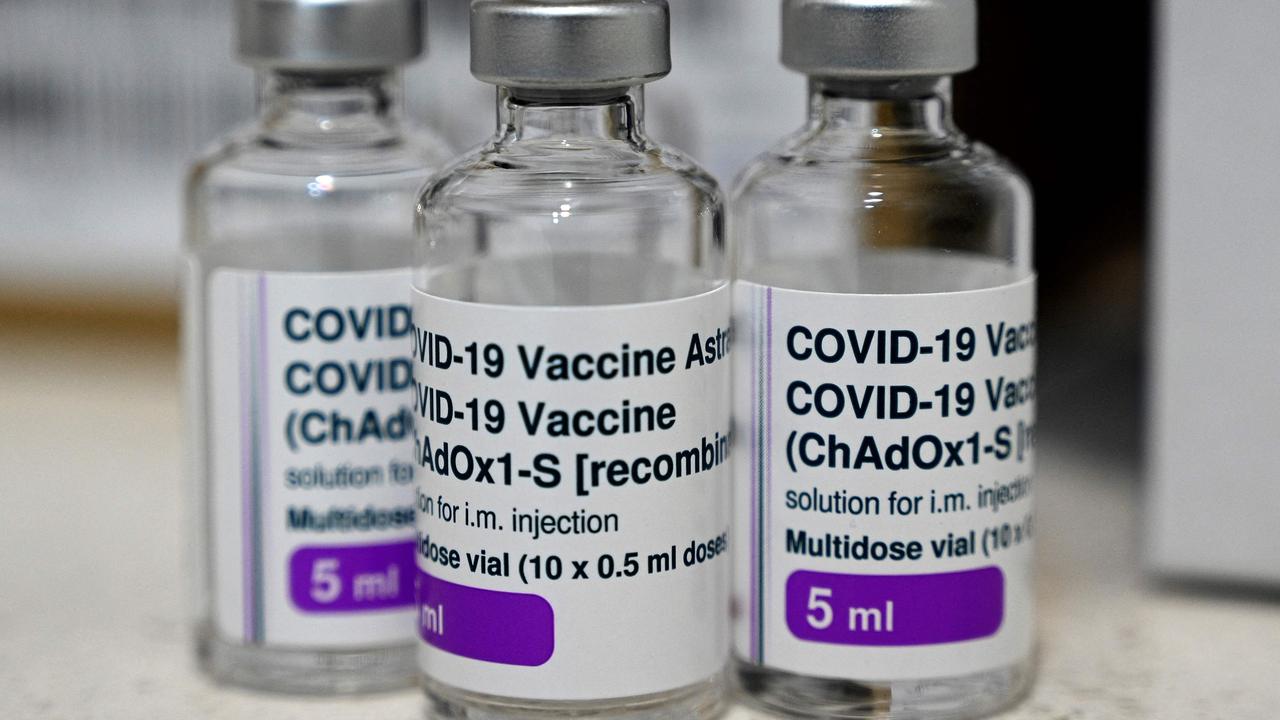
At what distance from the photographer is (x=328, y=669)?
58 centimetres

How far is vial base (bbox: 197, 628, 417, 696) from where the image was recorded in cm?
58

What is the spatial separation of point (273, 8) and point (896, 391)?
24cm

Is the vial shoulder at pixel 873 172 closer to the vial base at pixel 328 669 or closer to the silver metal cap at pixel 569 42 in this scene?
the silver metal cap at pixel 569 42

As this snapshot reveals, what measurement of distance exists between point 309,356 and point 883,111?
20 cm

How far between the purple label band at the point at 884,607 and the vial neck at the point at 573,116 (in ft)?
0.49

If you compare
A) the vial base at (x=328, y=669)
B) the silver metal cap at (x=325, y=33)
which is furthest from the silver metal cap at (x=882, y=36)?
the vial base at (x=328, y=669)

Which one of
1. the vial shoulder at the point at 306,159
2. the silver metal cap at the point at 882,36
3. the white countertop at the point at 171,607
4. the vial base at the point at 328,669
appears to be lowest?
the white countertop at the point at 171,607

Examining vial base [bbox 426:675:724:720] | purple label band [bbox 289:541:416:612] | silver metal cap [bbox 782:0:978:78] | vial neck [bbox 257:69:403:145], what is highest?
silver metal cap [bbox 782:0:978:78]

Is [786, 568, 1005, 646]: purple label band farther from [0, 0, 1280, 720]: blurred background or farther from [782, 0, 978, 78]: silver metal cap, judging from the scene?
[782, 0, 978, 78]: silver metal cap

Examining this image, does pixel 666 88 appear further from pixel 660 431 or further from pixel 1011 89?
pixel 660 431

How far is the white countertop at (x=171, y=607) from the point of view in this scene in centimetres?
58

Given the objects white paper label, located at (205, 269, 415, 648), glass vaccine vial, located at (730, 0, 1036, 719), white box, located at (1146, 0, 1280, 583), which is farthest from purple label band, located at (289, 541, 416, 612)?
white box, located at (1146, 0, 1280, 583)

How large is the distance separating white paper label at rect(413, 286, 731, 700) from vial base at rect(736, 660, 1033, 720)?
38mm

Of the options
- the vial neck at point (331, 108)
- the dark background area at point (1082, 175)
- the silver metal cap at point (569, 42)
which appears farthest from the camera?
the dark background area at point (1082, 175)
